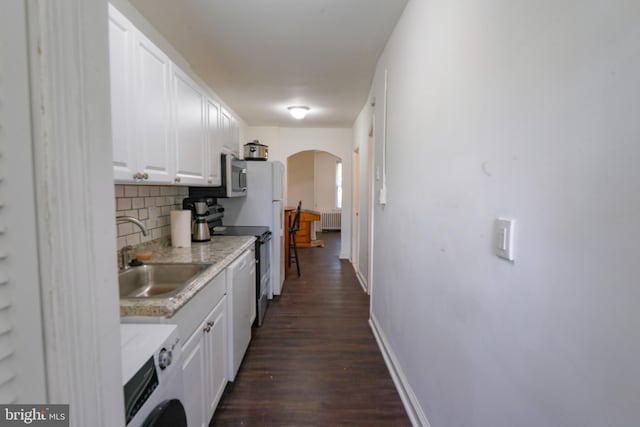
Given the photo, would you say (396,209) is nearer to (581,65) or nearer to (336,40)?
(336,40)

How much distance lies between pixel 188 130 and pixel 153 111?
18.4 inches

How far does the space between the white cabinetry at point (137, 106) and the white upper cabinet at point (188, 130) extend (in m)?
0.11

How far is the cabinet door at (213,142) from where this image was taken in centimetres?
259

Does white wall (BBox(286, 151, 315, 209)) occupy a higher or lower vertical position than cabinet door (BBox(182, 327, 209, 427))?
higher

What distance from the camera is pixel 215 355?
5.74ft

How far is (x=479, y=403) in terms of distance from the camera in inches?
43.1

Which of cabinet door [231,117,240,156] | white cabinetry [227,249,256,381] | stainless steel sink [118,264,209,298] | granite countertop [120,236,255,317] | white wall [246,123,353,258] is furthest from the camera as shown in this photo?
white wall [246,123,353,258]

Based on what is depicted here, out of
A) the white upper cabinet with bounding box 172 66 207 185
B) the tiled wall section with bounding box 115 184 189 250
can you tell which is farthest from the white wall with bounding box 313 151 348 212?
the white upper cabinet with bounding box 172 66 207 185

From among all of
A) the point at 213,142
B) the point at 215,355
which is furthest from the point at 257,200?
the point at 215,355

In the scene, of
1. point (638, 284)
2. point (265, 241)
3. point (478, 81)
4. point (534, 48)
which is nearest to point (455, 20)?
point (478, 81)

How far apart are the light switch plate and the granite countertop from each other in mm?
1176

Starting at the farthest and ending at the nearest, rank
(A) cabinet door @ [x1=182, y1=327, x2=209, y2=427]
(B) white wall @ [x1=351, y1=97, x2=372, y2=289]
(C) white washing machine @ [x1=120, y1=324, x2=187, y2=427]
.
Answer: (B) white wall @ [x1=351, y1=97, x2=372, y2=289], (A) cabinet door @ [x1=182, y1=327, x2=209, y2=427], (C) white washing machine @ [x1=120, y1=324, x2=187, y2=427]

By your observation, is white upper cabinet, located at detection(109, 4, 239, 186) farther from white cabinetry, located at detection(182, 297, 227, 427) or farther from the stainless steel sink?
white cabinetry, located at detection(182, 297, 227, 427)

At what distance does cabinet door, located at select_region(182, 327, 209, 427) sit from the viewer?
1.30m
